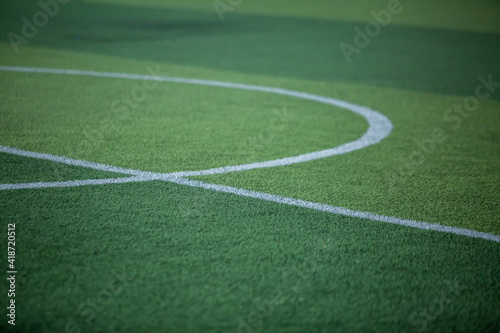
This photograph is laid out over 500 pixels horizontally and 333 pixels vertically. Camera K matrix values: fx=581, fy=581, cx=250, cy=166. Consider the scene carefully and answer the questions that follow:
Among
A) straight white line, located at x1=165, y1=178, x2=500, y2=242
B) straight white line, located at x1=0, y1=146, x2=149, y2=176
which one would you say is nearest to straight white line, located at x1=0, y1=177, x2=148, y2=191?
straight white line, located at x1=0, y1=146, x2=149, y2=176

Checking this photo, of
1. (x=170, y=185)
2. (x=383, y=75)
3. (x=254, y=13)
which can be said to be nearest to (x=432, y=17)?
(x=254, y=13)

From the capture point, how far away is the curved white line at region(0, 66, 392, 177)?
361cm

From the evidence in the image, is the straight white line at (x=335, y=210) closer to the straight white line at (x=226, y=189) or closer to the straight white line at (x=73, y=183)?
the straight white line at (x=226, y=189)

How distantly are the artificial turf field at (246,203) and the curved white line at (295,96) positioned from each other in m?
0.09

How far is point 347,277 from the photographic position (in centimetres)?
230

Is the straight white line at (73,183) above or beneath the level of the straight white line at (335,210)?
above

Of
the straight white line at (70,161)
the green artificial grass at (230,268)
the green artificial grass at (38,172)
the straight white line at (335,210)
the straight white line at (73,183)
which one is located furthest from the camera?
the straight white line at (70,161)

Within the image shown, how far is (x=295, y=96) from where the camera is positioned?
568 centimetres

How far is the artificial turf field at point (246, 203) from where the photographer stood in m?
2.08

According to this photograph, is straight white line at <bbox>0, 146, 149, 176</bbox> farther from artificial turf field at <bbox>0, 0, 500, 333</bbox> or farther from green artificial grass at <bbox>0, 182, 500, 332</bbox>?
green artificial grass at <bbox>0, 182, 500, 332</bbox>

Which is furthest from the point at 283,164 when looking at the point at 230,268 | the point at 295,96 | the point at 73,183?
the point at 295,96

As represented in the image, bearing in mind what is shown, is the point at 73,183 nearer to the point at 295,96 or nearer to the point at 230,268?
the point at 230,268

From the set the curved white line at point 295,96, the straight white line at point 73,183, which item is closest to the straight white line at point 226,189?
the straight white line at point 73,183

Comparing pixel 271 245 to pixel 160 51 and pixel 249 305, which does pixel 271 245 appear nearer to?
pixel 249 305
